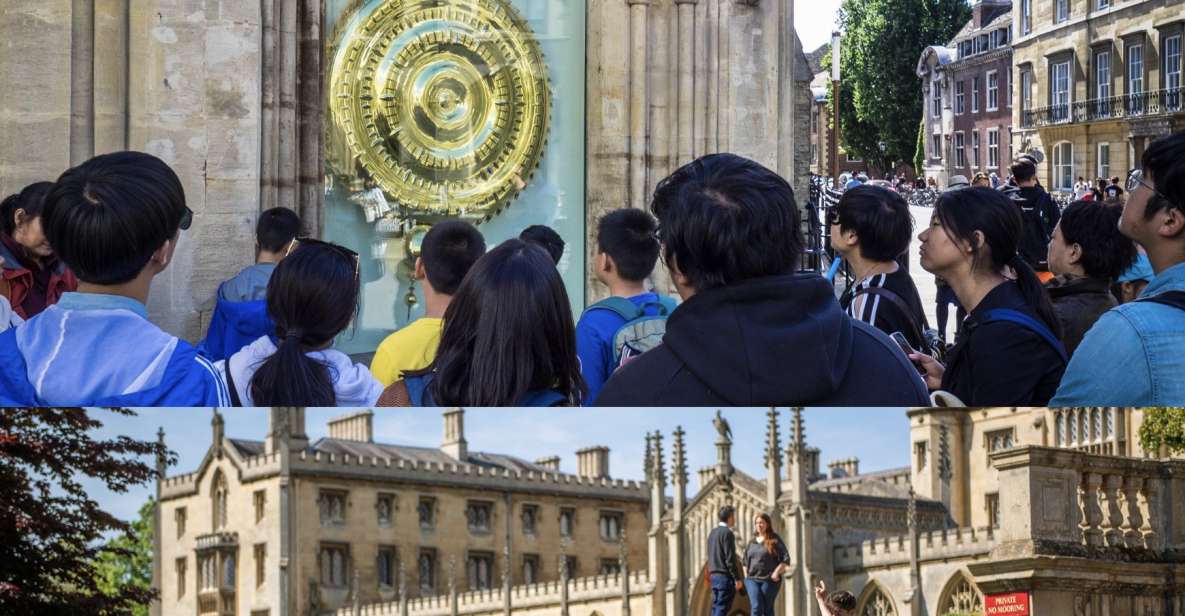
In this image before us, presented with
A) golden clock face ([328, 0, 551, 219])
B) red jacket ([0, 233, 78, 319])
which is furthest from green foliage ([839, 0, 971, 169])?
red jacket ([0, 233, 78, 319])

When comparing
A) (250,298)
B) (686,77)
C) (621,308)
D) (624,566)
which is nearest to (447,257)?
(621,308)

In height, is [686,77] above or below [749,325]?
above

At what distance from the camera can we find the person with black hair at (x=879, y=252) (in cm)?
577

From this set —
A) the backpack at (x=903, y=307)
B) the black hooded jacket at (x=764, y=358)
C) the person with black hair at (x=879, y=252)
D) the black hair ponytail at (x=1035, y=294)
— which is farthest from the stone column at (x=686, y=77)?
the black hooded jacket at (x=764, y=358)

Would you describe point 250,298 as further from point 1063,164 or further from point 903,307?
point 1063,164

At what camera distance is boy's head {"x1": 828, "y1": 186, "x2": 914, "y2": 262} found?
19.3 ft

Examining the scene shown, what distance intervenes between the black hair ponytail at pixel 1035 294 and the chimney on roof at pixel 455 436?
2.34 m

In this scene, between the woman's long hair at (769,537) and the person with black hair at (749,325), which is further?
the person with black hair at (749,325)

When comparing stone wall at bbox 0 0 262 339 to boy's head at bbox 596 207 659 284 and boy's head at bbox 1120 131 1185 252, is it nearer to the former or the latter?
boy's head at bbox 596 207 659 284

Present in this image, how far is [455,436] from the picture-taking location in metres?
2.80

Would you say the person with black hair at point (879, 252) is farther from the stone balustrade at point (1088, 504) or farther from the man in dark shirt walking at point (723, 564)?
the man in dark shirt walking at point (723, 564)

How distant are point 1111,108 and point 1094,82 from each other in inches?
57.5

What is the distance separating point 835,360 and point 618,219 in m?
2.40

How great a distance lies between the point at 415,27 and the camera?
10102mm
